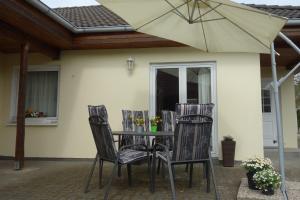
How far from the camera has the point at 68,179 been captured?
4.53m

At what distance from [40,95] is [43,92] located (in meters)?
0.11

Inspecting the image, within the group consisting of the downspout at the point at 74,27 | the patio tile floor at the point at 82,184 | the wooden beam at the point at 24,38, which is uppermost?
the downspout at the point at 74,27

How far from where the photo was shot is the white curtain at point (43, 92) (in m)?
6.96

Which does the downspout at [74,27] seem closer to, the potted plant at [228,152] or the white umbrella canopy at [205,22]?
the white umbrella canopy at [205,22]

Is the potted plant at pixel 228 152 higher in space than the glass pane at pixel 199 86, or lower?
lower

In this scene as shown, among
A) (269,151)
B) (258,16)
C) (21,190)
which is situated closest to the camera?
(258,16)

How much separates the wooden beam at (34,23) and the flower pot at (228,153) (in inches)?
152

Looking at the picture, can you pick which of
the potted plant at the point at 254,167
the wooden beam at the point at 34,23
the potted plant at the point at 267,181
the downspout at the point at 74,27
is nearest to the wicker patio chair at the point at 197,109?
the potted plant at the point at 254,167

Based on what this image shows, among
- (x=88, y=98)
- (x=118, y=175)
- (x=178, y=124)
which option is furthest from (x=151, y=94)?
(x=178, y=124)

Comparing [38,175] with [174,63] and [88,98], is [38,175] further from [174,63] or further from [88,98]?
[174,63]

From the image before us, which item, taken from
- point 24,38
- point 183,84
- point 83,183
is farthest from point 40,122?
point 183,84

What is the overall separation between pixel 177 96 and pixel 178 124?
10.3ft

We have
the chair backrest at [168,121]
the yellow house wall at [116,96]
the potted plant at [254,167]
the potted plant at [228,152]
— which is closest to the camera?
the potted plant at [254,167]

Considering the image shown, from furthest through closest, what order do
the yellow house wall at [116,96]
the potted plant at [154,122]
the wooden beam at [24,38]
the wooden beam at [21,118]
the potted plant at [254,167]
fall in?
the yellow house wall at [116,96]
the potted plant at [154,122]
the wooden beam at [21,118]
the wooden beam at [24,38]
the potted plant at [254,167]
